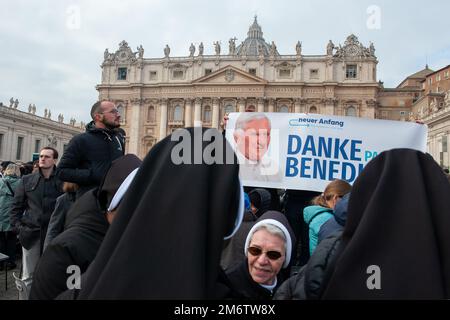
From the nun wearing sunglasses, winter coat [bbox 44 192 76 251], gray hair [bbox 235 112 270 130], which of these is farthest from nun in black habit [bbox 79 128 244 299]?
gray hair [bbox 235 112 270 130]

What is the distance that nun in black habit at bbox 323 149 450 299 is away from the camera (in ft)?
3.92

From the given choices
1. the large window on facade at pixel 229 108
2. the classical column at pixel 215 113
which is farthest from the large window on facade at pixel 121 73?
the large window on facade at pixel 229 108

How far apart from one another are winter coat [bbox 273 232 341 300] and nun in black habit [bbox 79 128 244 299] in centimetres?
41

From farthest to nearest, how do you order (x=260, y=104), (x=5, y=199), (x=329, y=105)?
(x=260, y=104)
(x=329, y=105)
(x=5, y=199)

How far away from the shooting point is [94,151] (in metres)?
3.52

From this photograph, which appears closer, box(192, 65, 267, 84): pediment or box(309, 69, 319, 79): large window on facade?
box(192, 65, 267, 84): pediment

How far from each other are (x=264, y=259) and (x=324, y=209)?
58.5 inches

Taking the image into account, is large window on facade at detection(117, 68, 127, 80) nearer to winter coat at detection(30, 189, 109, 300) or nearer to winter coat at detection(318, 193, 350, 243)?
winter coat at detection(318, 193, 350, 243)

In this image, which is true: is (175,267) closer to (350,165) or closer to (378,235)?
(378,235)

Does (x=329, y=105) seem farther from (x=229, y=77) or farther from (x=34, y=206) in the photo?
(x=34, y=206)

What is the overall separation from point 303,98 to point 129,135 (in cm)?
2283

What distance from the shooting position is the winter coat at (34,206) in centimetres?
453

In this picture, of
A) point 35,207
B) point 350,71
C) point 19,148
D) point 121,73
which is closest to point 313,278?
point 35,207
